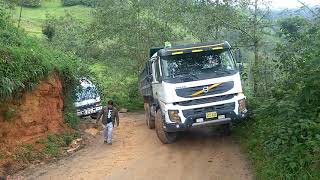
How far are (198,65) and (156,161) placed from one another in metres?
2.95

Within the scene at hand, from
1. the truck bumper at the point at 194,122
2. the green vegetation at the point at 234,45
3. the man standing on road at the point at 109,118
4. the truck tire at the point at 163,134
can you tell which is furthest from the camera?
the man standing on road at the point at 109,118

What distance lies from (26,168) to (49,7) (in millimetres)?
49573

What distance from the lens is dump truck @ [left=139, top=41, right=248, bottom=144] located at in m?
11.3

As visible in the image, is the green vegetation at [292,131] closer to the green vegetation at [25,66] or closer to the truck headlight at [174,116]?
the truck headlight at [174,116]

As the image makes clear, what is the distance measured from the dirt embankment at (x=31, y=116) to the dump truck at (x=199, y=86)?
138 inches

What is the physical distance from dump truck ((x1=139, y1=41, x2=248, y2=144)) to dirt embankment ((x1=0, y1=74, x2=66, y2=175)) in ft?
11.5

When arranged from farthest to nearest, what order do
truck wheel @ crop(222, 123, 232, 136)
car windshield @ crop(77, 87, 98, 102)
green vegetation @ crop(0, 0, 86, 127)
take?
car windshield @ crop(77, 87, 98, 102), truck wheel @ crop(222, 123, 232, 136), green vegetation @ crop(0, 0, 86, 127)

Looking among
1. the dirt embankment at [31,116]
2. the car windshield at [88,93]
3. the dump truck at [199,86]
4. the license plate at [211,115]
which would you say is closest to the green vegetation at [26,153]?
the dirt embankment at [31,116]

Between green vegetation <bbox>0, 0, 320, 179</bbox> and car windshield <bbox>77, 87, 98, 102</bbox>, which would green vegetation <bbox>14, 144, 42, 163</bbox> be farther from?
car windshield <bbox>77, 87, 98, 102</bbox>

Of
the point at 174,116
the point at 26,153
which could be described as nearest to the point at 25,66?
the point at 26,153

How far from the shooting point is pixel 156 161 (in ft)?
35.1

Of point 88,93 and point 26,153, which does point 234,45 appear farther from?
point 26,153

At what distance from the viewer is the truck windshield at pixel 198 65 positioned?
11.6 m

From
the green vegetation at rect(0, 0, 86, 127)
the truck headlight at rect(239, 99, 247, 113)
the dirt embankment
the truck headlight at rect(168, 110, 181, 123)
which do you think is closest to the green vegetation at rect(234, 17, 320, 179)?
the truck headlight at rect(239, 99, 247, 113)
